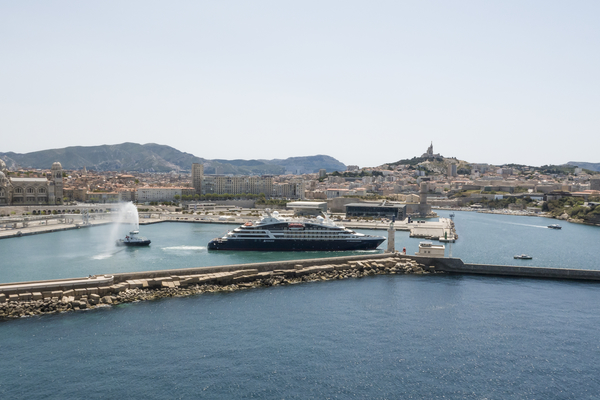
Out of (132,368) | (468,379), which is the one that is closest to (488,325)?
(468,379)

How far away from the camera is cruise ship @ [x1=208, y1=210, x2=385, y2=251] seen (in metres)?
23.5

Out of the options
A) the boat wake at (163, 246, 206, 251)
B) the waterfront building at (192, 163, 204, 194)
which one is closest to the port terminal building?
the boat wake at (163, 246, 206, 251)

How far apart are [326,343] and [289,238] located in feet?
41.2

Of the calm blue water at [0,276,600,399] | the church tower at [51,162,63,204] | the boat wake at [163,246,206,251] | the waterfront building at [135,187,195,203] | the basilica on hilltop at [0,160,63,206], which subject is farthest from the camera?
the waterfront building at [135,187,195,203]

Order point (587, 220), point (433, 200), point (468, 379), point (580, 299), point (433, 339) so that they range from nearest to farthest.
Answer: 1. point (468, 379)
2. point (433, 339)
3. point (580, 299)
4. point (587, 220)
5. point (433, 200)

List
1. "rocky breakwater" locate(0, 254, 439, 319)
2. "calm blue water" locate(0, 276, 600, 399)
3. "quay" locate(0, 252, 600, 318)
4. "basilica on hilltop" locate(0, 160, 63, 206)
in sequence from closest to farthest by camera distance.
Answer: "calm blue water" locate(0, 276, 600, 399) → "rocky breakwater" locate(0, 254, 439, 319) → "quay" locate(0, 252, 600, 318) → "basilica on hilltop" locate(0, 160, 63, 206)

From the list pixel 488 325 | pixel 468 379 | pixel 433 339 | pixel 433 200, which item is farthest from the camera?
pixel 433 200

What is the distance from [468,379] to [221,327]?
6042 mm

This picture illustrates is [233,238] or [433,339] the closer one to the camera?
[433,339]

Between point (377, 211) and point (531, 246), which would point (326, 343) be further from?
point (377, 211)

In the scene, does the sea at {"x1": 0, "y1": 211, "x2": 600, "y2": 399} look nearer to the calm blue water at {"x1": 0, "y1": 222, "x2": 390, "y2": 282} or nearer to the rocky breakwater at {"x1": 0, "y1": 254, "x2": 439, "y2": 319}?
the calm blue water at {"x1": 0, "y1": 222, "x2": 390, "y2": 282}

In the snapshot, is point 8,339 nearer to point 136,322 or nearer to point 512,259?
point 136,322

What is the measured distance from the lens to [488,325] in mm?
12594

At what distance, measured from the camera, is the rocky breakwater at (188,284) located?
41.3 ft
